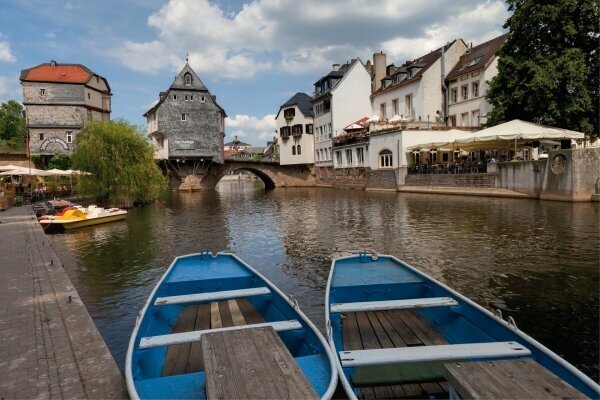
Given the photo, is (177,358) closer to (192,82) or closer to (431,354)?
(431,354)

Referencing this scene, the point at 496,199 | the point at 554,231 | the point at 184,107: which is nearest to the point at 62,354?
the point at 554,231

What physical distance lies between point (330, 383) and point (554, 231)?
53.7 ft

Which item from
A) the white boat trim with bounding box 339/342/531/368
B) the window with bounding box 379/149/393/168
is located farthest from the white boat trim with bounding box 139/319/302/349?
the window with bounding box 379/149/393/168

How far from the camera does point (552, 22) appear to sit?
1229 inches

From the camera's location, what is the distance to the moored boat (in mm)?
21203

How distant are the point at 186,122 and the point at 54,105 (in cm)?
1643

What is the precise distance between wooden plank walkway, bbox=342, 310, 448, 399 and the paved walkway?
2734mm

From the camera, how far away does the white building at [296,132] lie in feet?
217

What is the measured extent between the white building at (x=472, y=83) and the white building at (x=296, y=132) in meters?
24.0

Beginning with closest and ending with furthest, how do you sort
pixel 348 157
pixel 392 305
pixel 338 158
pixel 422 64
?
1. pixel 392 305
2. pixel 422 64
3. pixel 348 157
4. pixel 338 158

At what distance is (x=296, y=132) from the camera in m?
66.6

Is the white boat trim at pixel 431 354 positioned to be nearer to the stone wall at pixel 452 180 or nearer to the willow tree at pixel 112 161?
the stone wall at pixel 452 180

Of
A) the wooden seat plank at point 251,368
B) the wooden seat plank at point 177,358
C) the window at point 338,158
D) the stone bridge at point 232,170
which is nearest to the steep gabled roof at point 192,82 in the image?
the stone bridge at point 232,170

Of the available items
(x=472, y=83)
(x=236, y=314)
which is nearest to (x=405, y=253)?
(x=236, y=314)
